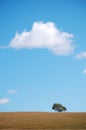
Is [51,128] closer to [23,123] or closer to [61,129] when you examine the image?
[61,129]

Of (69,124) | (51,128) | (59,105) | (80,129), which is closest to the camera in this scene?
(80,129)

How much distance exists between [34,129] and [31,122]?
30.0 feet

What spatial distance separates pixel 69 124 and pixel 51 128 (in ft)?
15.7

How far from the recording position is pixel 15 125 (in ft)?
156

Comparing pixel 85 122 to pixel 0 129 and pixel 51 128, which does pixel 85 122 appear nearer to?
pixel 51 128

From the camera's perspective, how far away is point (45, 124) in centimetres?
4800

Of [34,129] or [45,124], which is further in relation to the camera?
[45,124]

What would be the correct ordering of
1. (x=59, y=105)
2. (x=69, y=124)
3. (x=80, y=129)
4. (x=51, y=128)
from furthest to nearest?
(x=59, y=105) → (x=69, y=124) → (x=51, y=128) → (x=80, y=129)

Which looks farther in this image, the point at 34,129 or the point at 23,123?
the point at 23,123

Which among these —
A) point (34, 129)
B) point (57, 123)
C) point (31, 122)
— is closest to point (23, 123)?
point (31, 122)

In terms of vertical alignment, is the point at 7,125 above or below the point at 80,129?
above

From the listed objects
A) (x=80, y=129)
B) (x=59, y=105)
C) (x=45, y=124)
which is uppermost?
(x=59, y=105)

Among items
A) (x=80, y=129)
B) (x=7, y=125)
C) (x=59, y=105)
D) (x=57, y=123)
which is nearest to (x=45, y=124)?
(x=57, y=123)

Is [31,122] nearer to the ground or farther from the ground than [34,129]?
farther from the ground
